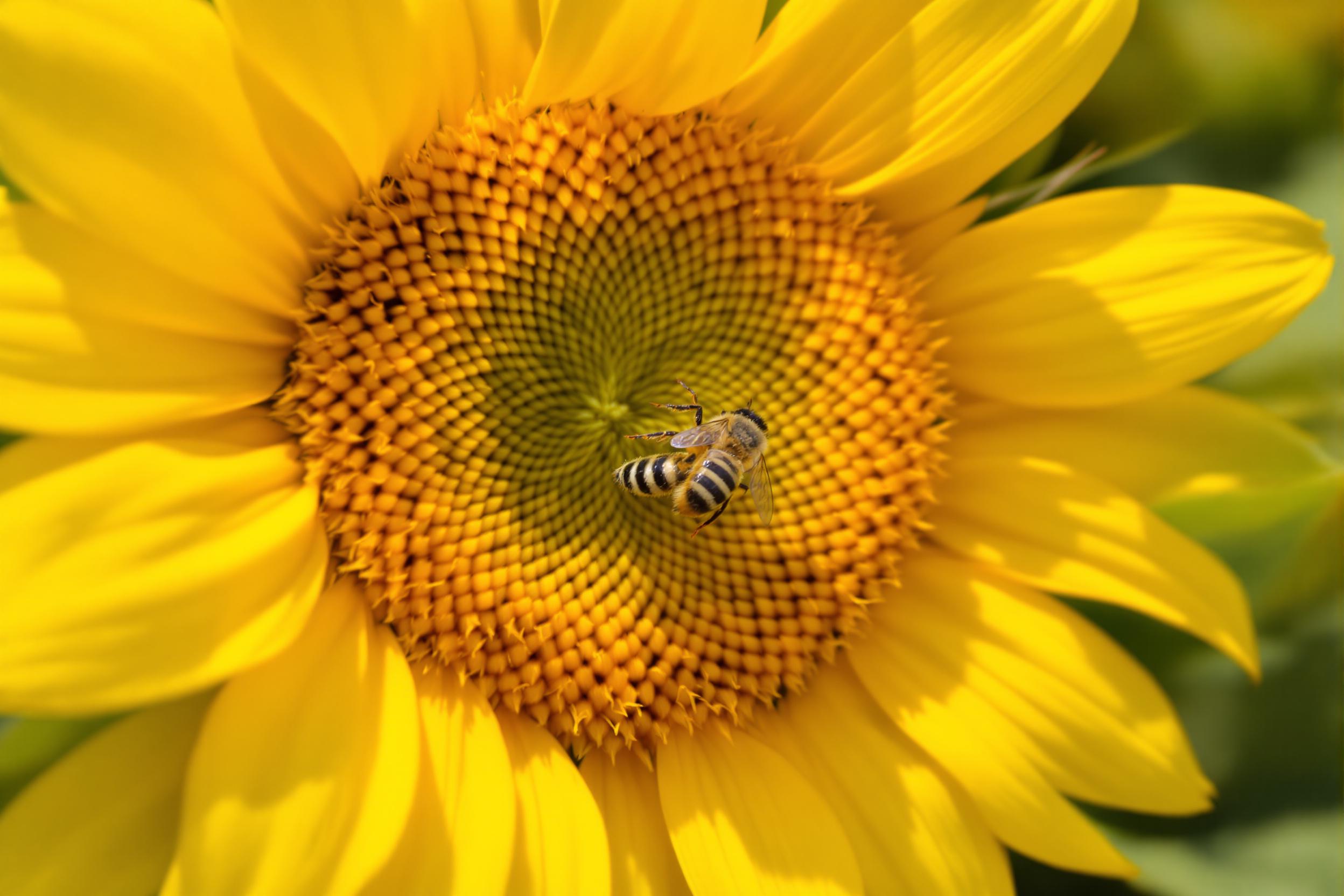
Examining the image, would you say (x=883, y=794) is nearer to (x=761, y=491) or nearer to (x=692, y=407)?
(x=761, y=491)

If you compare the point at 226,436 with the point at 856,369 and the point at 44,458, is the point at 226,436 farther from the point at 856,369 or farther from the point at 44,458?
the point at 856,369

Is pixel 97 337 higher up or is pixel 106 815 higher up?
pixel 97 337

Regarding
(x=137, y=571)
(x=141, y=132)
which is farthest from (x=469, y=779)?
(x=141, y=132)

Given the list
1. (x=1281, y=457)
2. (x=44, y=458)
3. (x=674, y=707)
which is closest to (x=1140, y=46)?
(x=1281, y=457)

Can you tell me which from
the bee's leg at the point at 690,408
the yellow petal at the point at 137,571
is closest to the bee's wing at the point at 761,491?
the bee's leg at the point at 690,408

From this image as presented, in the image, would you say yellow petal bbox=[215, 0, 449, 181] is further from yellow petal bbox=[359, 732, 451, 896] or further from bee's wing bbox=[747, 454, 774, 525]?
yellow petal bbox=[359, 732, 451, 896]
